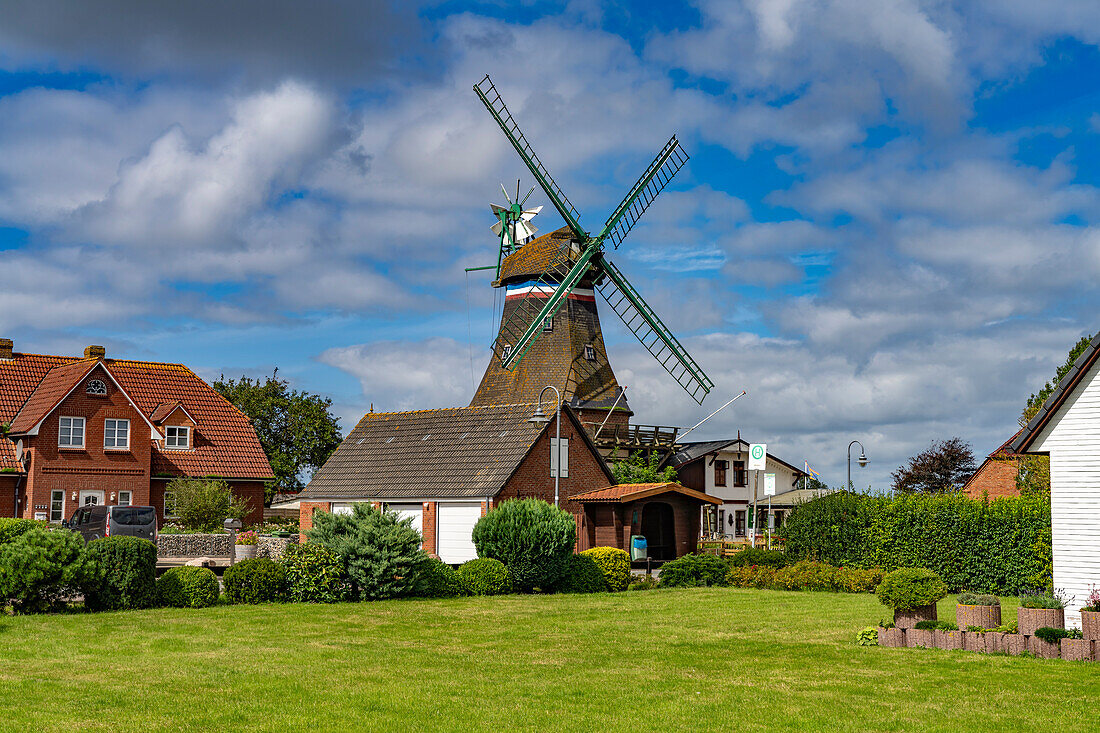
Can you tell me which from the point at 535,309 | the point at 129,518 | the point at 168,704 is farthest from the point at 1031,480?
the point at 168,704

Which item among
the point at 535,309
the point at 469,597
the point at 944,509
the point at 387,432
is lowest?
the point at 469,597

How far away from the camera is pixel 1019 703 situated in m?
13.5

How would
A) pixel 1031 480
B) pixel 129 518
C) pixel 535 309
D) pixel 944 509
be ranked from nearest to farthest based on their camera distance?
1. pixel 944 509
2. pixel 129 518
3. pixel 1031 480
4. pixel 535 309

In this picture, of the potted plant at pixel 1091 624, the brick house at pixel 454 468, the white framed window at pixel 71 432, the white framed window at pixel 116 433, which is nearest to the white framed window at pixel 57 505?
the white framed window at pixel 71 432

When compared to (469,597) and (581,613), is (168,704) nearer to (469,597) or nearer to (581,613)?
(581,613)

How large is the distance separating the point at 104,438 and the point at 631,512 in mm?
23808

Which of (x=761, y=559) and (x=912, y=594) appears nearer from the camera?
(x=912, y=594)

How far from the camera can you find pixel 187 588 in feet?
80.1

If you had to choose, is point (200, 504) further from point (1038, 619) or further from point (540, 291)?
point (1038, 619)

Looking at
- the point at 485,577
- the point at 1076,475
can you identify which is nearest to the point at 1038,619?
the point at 1076,475

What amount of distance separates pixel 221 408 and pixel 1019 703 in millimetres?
47109

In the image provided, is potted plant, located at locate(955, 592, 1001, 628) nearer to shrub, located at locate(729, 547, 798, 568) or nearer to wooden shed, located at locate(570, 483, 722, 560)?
shrub, located at locate(729, 547, 798, 568)

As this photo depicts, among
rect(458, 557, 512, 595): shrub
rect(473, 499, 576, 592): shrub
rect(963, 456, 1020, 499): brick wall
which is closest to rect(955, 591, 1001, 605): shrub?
rect(473, 499, 576, 592): shrub

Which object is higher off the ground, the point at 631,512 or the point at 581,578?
the point at 631,512
